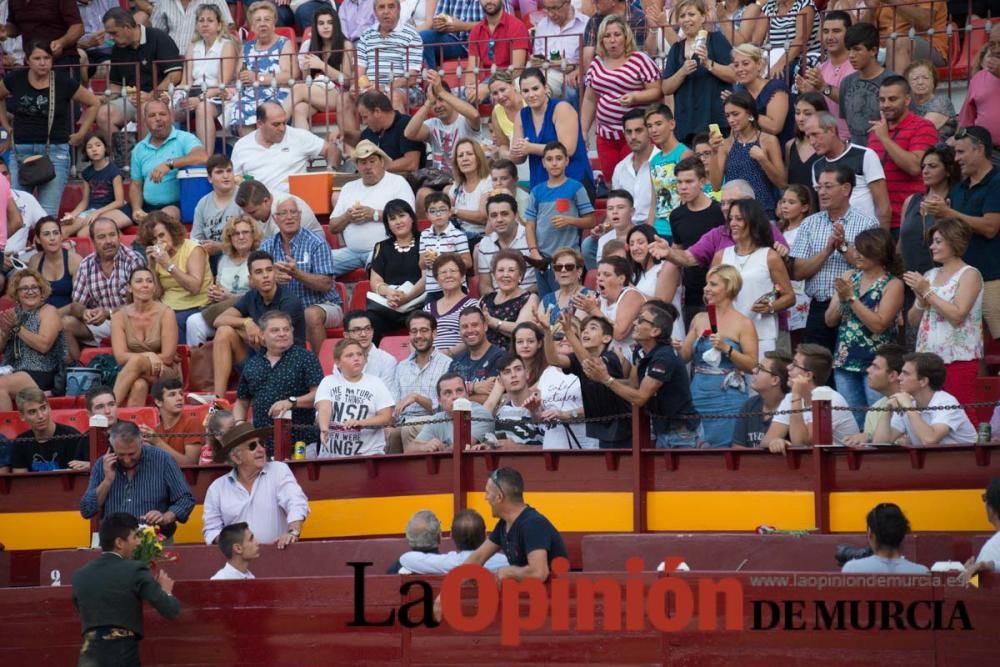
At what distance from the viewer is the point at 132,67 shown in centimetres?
2145

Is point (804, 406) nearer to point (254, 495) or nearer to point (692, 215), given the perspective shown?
point (692, 215)

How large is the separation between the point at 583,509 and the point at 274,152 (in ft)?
20.1

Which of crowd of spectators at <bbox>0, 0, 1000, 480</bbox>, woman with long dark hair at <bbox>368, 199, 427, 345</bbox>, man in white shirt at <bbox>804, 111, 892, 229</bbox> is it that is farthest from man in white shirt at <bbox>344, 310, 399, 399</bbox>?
man in white shirt at <bbox>804, 111, 892, 229</bbox>

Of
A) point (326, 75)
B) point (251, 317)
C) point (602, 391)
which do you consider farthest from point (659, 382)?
point (326, 75)

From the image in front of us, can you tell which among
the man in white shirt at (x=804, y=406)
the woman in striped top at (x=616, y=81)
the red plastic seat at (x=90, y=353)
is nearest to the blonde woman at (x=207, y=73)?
the red plastic seat at (x=90, y=353)

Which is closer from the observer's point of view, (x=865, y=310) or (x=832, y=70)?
(x=865, y=310)

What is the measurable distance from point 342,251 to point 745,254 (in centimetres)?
429

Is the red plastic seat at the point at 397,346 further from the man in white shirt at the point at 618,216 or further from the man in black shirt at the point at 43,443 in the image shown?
the man in black shirt at the point at 43,443

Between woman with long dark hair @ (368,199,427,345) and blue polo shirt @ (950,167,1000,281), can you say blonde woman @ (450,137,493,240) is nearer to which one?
woman with long dark hair @ (368,199,427,345)

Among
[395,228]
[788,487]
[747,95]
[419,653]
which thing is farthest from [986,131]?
[419,653]

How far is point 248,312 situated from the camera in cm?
1717

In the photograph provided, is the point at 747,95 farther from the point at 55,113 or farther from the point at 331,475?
the point at 55,113

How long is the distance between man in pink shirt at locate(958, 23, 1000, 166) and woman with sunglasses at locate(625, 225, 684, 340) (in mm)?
2753

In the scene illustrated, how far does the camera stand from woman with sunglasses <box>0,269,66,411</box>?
699 inches
